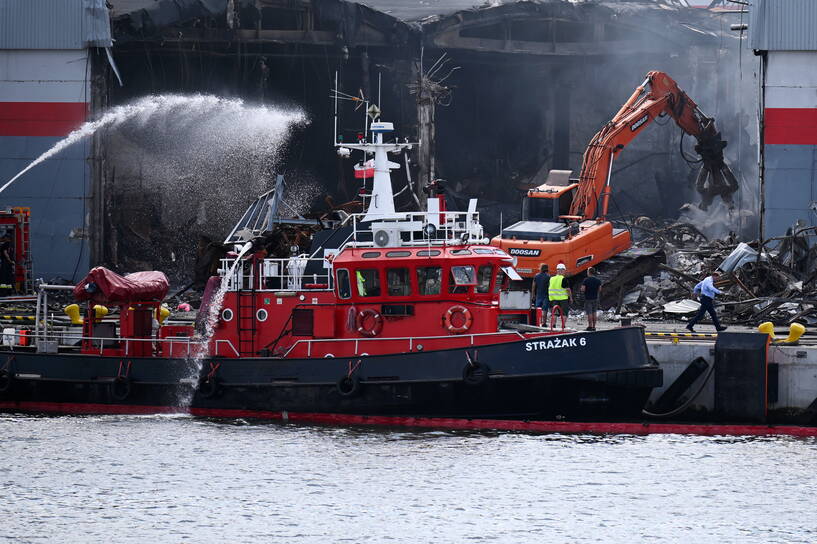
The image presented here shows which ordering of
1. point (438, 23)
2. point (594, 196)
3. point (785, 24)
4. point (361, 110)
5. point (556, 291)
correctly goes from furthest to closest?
point (361, 110) < point (438, 23) < point (594, 196) < point (785, 24) < point (556, 291)

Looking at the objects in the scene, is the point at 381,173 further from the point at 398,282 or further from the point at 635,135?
the point at 635,135

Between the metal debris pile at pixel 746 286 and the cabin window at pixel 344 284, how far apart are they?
826cm

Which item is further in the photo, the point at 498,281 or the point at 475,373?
the point at 498,281

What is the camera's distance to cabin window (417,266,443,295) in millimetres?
22281

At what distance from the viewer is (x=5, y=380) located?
2447 cm

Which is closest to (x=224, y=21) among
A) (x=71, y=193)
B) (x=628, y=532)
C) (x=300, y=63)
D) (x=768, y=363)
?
(x=300, y=63)

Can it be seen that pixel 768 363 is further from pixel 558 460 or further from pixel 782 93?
pixel 782 93

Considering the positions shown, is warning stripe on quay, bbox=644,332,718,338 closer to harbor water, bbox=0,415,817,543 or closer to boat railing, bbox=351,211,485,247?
harbor water, bbox=0,415,817,543

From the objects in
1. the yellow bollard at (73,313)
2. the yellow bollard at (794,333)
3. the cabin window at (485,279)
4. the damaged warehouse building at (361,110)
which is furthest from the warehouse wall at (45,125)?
the yellow bollard at (794,333)

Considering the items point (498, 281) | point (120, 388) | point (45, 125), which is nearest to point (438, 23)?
point (45, 125)

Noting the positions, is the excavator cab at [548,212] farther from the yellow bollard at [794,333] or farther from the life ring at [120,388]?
the life ring at [120,388]

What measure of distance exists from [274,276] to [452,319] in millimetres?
3143

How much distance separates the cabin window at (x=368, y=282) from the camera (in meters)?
22.5

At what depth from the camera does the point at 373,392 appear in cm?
2258
